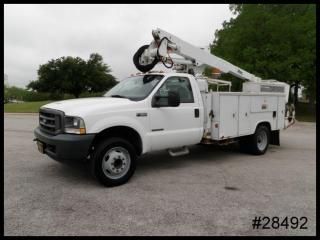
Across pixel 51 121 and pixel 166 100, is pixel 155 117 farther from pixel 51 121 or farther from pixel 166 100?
pixel 51 121

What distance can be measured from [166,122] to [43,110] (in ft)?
A: 7.58

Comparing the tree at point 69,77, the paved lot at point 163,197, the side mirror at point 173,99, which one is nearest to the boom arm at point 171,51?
the side mirror at point 173,99

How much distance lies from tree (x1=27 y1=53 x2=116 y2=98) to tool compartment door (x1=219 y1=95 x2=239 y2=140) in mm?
47083

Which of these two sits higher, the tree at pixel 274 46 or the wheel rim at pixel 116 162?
the tree at pixel 274 46

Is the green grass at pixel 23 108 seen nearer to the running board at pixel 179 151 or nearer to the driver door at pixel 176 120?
the running board at pixel 179 151

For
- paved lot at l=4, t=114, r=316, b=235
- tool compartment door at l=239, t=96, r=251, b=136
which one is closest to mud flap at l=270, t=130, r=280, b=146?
paved lot at l=4, t=114, r=316, b=235

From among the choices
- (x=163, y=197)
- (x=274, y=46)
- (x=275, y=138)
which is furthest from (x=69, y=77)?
(x=163, y=197)

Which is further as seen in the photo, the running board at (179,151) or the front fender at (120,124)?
the running board at (179,151)

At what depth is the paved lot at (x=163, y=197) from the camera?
3559 millimetres

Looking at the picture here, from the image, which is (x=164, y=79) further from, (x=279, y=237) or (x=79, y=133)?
(x=279, y=237)

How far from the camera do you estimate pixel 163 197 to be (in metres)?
4.47

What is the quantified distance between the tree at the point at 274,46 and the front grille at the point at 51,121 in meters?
15.5

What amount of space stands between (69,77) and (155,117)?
49619mm

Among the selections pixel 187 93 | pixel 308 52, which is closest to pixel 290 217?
pixel 187 93
